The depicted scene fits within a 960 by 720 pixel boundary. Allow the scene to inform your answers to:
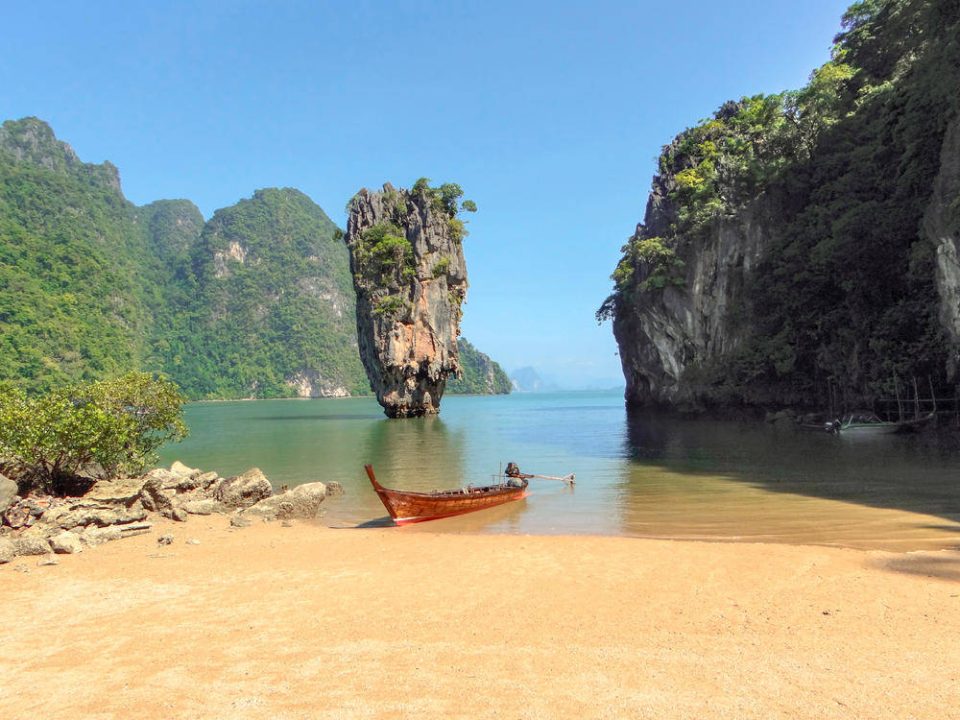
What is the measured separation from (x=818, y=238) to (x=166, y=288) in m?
158

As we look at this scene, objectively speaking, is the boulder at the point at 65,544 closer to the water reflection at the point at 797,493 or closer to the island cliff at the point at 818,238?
the water reflection at the point at 797,493

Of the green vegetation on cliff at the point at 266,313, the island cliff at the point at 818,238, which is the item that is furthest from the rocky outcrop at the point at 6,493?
the green vegetation on cliff at the point at 266,313

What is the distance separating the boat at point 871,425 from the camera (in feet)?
77.8

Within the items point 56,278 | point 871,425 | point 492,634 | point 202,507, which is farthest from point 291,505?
point 56,278

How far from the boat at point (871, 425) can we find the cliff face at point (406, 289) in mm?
33306

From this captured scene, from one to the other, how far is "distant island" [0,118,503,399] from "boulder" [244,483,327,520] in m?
59.5

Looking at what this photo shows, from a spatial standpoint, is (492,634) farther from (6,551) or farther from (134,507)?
(134,507)

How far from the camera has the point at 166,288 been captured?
148750 millimetres

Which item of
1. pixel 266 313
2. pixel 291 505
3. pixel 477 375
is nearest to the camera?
pixel 291 505

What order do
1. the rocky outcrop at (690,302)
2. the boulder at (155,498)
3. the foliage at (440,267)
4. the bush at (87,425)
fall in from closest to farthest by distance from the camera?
the bush at (87,425) → the boulder at (155,498) → the rocky outcrop at (690,302) → the foliage at (440,267)

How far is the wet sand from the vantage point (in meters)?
4.38

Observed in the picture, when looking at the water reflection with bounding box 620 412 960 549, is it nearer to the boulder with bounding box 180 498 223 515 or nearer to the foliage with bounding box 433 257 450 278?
the boulder with bounding box 180 498 223 515

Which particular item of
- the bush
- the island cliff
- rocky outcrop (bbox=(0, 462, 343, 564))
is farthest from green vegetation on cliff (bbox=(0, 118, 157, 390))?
the island cliff

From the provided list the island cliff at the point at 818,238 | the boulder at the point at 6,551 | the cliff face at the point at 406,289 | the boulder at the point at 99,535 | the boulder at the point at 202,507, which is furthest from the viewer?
the cliff face at the point at 406,289
